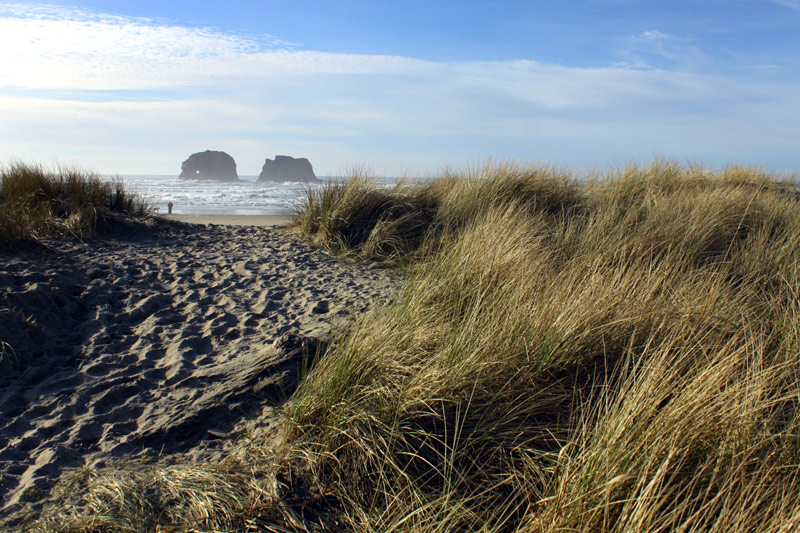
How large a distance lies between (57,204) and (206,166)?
73.4 m

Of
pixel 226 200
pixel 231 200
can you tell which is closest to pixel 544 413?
pixel 231 200

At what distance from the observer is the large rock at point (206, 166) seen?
7388 cm

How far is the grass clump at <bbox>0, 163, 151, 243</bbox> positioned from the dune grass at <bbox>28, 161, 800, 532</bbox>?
3.84 m

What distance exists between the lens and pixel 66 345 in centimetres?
332

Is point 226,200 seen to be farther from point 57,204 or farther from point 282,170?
point 282,170

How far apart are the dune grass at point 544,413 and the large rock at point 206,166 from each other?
7645 cm

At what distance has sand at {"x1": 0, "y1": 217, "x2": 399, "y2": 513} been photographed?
242 centimetres

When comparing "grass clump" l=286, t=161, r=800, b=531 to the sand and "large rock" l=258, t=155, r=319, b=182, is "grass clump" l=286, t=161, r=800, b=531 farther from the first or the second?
"large rock" l=258, t=155, r=319, b=182

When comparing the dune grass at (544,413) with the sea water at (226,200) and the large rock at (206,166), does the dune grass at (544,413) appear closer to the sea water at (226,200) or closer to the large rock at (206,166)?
the sea water at (226,200)

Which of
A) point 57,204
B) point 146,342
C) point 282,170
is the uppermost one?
point 282,170

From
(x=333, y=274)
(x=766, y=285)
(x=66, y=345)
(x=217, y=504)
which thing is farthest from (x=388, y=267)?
(x=217, y=504)

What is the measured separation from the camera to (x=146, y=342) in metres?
3.38

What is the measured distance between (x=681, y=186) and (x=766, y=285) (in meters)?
4.20

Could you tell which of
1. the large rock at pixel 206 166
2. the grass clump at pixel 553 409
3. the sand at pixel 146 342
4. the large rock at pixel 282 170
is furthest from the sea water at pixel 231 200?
the large rock at pixel 206 166
